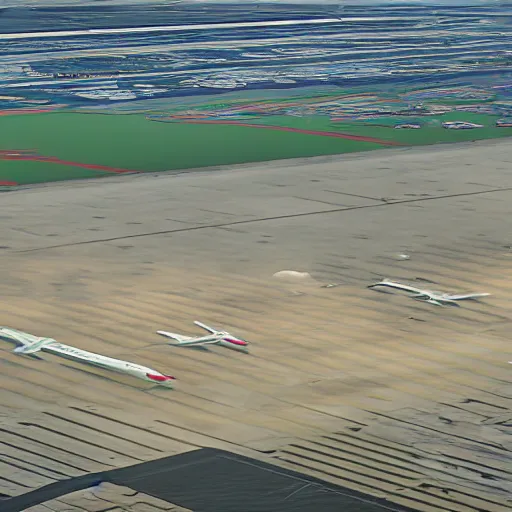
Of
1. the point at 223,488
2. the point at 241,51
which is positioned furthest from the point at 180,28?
the point at 223,488

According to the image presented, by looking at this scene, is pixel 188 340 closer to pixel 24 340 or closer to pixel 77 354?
pixel 77 354

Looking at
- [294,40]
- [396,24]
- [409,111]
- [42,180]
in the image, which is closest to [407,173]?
[42,180]

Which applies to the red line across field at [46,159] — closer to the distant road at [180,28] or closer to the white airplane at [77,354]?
the white airplane at [77,354]

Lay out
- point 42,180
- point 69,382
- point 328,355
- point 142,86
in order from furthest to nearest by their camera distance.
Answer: point 142,86
point 42,180
point 328,355
point 69,382

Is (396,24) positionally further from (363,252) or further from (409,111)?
(363,252)

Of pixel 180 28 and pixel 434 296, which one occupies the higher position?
pixel 180 28

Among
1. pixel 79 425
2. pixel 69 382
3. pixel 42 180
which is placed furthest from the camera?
pixel 42 180
